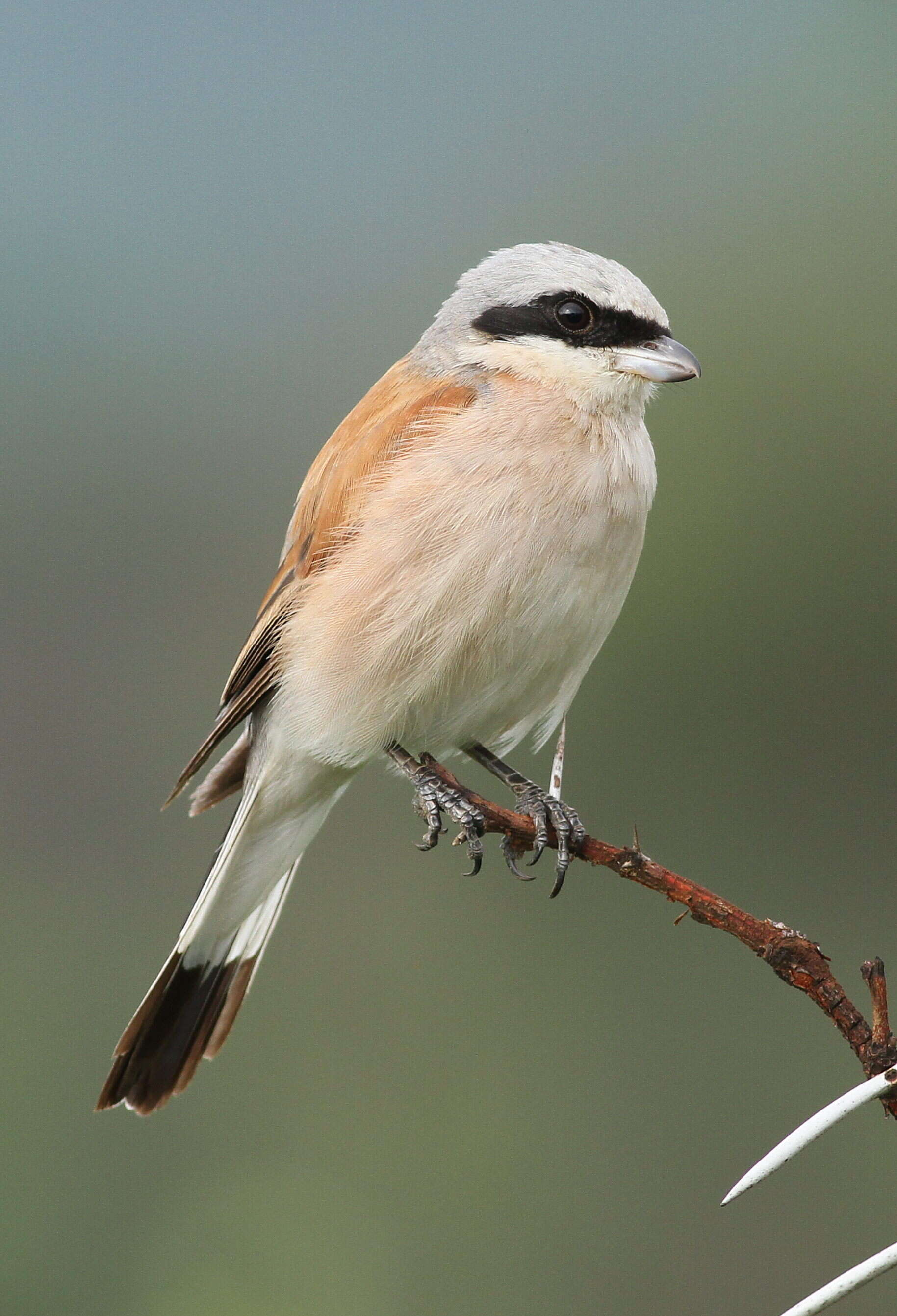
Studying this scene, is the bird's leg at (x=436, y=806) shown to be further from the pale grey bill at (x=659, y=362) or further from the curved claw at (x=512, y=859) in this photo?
the pale grey bill at (x=659, y=362)

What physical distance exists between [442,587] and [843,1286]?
1.11m

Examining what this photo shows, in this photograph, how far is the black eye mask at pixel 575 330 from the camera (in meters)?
1.72

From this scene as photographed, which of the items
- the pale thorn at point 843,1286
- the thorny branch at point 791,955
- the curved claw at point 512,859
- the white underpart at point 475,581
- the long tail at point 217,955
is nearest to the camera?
the pale thorn at point 843,1286

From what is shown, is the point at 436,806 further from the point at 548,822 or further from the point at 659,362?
the point at 659,362

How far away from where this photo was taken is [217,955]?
1888mm

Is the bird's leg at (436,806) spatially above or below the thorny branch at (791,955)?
below

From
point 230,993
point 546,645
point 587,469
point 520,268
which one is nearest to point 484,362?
point 520,268

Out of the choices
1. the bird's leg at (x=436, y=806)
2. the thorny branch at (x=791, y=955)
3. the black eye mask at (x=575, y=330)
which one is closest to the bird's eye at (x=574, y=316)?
the black eye mask at (x=575, y=330)

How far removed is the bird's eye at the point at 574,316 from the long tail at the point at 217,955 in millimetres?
709

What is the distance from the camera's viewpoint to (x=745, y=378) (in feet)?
10.7

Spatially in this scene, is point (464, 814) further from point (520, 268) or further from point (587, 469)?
point (520, 268)

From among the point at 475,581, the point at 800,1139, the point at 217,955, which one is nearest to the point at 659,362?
the point at 475,581

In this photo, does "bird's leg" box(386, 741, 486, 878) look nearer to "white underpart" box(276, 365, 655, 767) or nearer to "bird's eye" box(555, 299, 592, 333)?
"white underpart" box(276, 365, 655, 767)

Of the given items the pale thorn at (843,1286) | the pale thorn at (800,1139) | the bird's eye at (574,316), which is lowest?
the pale thorn at (843,1286)
